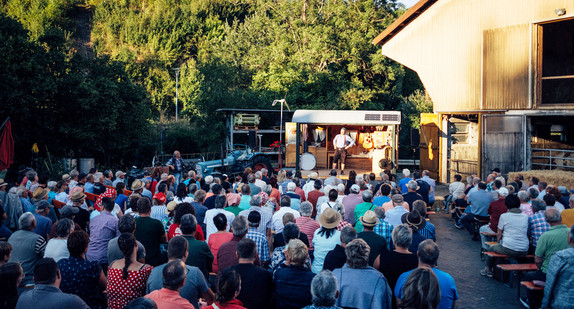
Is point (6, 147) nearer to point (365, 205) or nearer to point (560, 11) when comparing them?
point (365, 205)

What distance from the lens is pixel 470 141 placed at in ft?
65.8

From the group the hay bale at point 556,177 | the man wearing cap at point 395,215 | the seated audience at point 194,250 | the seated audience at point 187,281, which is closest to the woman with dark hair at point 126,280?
the seated audience at point 187,281

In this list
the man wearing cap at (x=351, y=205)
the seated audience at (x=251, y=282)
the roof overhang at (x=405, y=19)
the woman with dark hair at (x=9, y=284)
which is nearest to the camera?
the woman with dark hair at (x=9, y=284)

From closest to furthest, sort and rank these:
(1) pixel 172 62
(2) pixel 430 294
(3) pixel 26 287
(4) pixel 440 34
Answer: (2) pixel 430 294 < (3) pixel 26 287 < (4) pixel 440 34 < (1) pixel 172 62

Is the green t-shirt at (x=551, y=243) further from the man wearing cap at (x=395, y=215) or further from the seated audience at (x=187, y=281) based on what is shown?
the seated audience at (x=187, y=281)

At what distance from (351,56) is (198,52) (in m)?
18.9

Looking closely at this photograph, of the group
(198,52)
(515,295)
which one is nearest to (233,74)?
(198,52)

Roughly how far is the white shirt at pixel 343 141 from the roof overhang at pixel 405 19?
5282 mm

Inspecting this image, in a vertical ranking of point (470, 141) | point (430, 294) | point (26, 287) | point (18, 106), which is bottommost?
point (26, 287)

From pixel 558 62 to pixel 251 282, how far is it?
776 inches

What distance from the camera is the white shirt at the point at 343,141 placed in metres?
17.9

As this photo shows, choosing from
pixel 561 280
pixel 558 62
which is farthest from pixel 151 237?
pixel 558 62

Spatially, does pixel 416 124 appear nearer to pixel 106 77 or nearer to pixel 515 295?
pixel 106 77

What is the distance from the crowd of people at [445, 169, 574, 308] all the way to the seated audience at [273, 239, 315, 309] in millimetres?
2560
